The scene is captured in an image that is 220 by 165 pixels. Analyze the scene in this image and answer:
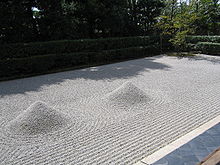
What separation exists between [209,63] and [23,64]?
10.3 metres

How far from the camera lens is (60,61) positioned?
399 inches

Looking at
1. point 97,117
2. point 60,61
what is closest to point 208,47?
point 60,61

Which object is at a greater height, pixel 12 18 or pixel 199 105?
pixel 12 18

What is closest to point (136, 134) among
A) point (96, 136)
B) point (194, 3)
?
point (96, 136)

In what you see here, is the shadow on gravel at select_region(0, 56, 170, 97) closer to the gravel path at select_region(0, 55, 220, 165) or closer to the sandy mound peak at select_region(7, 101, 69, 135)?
the gravel path at select_region(0, 55, 220, 165)

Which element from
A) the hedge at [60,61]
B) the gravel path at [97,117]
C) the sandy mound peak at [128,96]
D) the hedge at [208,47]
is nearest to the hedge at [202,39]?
the hedge at [208,47]

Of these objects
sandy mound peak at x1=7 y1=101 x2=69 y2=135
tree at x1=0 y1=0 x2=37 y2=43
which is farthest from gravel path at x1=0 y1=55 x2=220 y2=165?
tree at x1=0 y1=0 x2=37 y2=43

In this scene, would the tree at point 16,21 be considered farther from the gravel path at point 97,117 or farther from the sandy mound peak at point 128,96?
the sandy mound peak at point 128,96

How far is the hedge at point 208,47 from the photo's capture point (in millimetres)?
12842

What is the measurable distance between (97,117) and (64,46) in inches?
266

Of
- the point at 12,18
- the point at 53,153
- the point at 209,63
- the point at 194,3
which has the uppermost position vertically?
the point at 194,3

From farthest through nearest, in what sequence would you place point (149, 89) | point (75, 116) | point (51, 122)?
point (149, 89), point (75, 116), point (51, 122)

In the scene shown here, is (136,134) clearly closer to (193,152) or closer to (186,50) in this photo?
(193,152)

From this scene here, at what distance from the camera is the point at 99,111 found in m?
4.84
